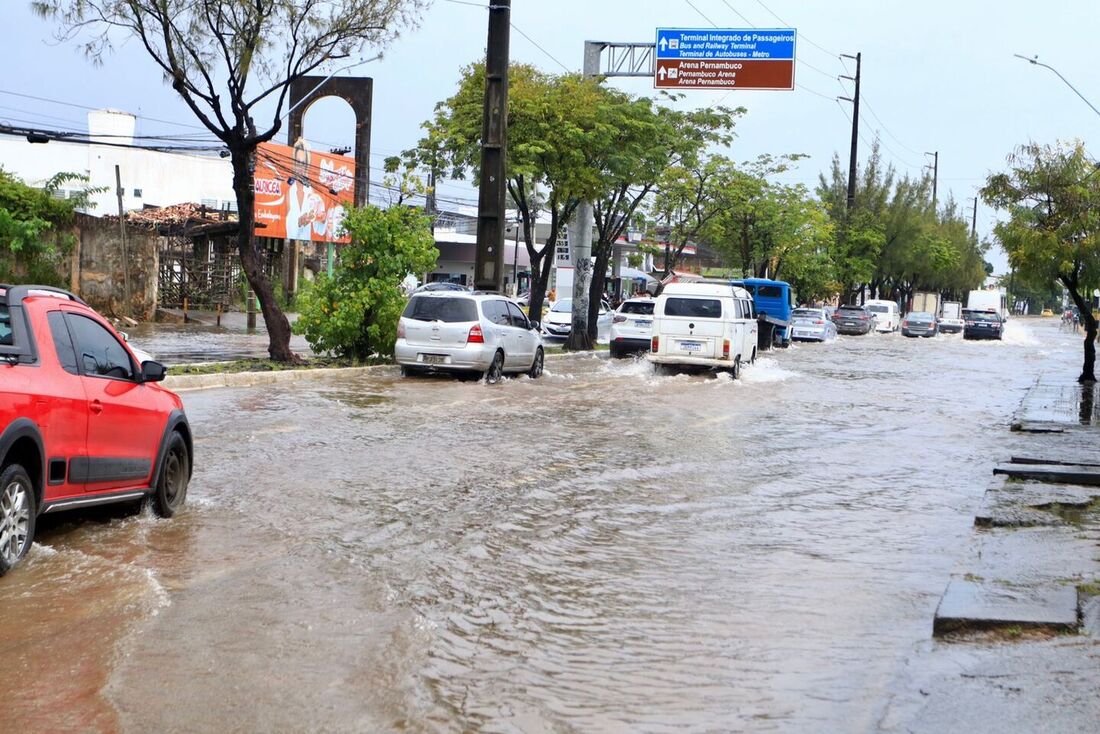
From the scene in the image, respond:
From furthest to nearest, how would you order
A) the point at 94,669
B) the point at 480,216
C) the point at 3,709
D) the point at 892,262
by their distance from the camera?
1. the point at 892,262
2. the point at 480,216
3. the point at 94,669
4. the point at 3,709

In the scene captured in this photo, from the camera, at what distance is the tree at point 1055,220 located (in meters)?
25.4

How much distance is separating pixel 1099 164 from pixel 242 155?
1687 centimetres

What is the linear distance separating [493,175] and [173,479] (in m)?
16.8

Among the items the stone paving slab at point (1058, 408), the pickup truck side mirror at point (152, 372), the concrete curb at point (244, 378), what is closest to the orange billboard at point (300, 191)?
the concrete curb at point (244, 378)

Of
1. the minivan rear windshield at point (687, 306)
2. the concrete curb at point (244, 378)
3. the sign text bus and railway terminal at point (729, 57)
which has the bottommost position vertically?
the concrete curb at point (244, 378)

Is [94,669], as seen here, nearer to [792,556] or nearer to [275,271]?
[792,556]

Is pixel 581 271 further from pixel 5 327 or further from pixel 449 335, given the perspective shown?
pixel 5 327

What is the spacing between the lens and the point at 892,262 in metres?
82.0

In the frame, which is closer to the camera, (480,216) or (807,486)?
(807,486)

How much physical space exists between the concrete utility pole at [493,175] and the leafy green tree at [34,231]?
14.3 m

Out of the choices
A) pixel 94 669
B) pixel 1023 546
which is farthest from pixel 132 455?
pixel 1023 546

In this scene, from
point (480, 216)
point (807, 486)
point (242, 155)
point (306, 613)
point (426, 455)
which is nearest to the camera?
point (306, 613)

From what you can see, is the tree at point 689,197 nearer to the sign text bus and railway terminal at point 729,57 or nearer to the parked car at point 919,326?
the sign text bus and railway terminal at point 729,57

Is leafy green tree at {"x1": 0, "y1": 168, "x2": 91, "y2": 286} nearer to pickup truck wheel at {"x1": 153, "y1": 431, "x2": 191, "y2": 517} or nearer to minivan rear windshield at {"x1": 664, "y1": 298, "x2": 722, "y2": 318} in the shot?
minivan rear windshield at {"x1": 664, "y1": 298, "x2": 722, "y2": 318}
